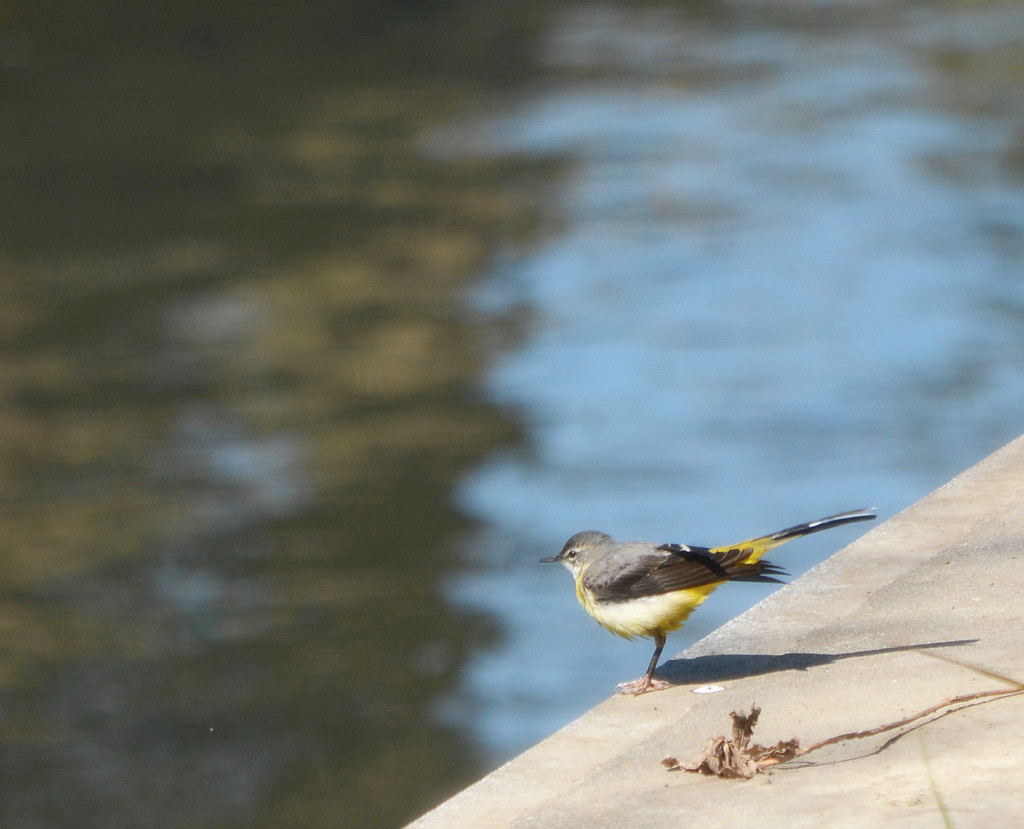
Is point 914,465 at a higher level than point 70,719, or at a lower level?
higher

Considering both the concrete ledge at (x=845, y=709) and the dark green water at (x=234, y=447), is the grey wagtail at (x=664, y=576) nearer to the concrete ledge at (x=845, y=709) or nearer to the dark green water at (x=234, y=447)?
the concrete ledge at (x=845, y=709)

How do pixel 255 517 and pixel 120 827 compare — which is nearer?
pixel 120 827

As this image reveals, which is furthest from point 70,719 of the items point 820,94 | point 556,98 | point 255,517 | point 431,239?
point 820,94

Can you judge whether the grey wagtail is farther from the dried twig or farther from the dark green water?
the dark green water

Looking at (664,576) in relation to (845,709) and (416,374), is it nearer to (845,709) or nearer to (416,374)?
(845,709)

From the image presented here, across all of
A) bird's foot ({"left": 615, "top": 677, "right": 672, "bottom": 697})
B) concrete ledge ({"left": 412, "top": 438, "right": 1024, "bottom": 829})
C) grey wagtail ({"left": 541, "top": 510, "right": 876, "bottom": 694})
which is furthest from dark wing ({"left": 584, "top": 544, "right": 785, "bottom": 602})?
bird's foot ({"left": 615, "top": 677, "right": 672, "bottom": 697})

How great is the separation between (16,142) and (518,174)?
5917 mm

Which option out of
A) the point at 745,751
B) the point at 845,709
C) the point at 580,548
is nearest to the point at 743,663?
the point at 845,709

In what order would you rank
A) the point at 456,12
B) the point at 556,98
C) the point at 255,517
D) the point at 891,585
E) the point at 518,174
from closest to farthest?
the point at 891,585 → the point at 255,517 → the point at 518,174 → the point at 556,98 → the point at 456,12

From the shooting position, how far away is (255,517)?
9711mm

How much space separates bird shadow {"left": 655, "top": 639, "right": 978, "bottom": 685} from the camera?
3.95 metres

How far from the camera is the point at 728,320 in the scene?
492 inches

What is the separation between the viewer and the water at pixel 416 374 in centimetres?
789

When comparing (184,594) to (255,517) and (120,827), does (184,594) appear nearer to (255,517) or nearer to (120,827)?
(255,517)
